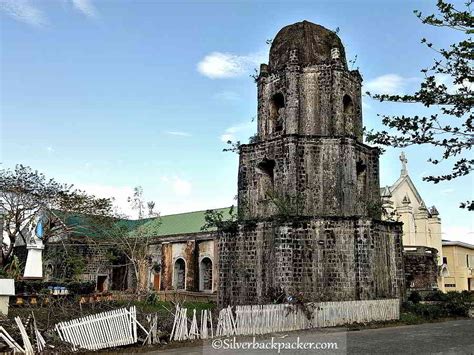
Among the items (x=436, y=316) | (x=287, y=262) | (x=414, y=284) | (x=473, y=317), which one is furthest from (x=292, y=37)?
(x=414, y=284)

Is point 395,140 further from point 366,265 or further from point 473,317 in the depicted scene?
point 473,317

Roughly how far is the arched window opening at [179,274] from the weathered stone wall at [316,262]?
1533 centimetres

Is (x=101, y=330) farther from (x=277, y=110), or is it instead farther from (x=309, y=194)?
(x=277, y=110)

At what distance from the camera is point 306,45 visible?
1772 cm

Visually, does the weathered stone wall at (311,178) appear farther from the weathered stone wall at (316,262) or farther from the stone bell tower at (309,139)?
the weathered stone wall at (316,262)

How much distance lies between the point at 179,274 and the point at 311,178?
17.7 m

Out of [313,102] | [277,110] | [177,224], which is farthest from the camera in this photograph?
[177,224]

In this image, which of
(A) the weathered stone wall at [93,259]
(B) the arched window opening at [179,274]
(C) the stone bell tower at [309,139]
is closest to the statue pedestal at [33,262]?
(C) the stone bell tower at [309,139]

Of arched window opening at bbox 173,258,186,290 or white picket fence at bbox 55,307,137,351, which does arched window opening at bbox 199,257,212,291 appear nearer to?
arched window opening at bbox 173,258,186,290

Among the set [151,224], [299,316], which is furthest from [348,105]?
[151,224]

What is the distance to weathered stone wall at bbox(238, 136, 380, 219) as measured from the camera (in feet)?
53.0

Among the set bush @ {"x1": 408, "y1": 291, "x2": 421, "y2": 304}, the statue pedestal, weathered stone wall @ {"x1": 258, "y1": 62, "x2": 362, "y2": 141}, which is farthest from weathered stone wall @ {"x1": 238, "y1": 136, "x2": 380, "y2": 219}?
the statue pedestal

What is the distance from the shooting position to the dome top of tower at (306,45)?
17516mm

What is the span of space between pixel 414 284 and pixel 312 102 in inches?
566
